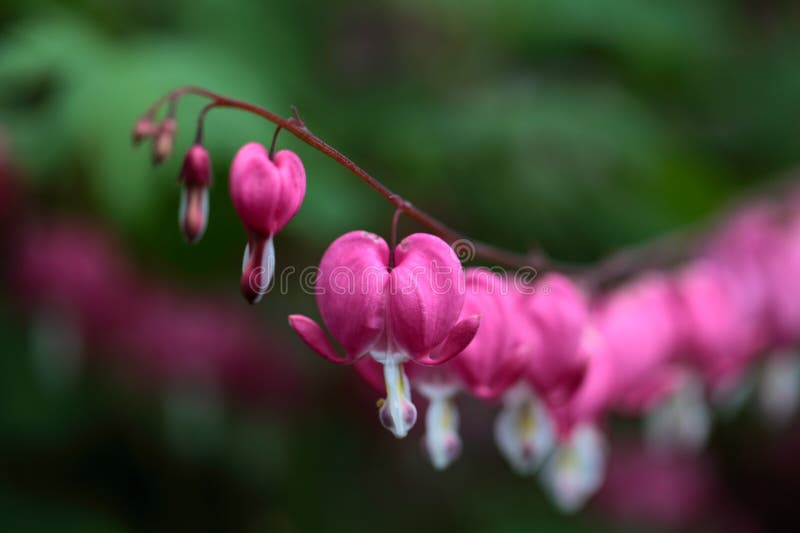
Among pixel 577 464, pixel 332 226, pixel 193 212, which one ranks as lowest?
pixel 577 464

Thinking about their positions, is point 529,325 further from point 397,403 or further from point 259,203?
point 259,203

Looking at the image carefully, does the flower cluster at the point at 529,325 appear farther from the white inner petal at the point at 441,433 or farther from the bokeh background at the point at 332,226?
the bokeh background at the point at 332,226

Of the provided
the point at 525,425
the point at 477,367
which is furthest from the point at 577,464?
the point at 477,367

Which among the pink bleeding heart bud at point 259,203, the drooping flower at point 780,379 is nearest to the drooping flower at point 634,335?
the drooping flower at point 780,379

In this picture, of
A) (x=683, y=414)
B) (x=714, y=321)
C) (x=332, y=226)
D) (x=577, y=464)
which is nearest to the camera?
(x=577, y=464)

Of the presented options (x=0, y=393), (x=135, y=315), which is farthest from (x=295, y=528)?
(x=0, y=393)

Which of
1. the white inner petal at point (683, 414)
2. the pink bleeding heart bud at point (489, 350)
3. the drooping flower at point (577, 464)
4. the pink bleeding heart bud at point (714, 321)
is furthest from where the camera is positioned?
the white inner petal at point (683, 414)
